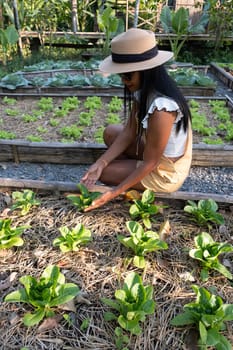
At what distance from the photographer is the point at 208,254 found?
59.4 inches

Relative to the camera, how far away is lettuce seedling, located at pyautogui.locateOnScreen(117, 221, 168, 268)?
4.96 feet

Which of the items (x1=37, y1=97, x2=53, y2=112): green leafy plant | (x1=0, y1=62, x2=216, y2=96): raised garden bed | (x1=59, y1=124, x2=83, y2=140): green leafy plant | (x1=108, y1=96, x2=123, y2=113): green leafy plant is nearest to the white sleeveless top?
(x1=59, y1=124, x2=83, y2=140): green leafy plant

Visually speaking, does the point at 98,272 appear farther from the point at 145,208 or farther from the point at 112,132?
the point at 112,132

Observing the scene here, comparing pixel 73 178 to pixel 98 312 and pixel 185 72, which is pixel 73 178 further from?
pixel 185 72

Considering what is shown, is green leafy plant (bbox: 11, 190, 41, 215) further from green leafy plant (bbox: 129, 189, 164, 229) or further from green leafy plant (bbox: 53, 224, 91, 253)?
green leafy plant (bbox: 129, 189, 164, 229)

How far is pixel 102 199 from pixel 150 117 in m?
0.54

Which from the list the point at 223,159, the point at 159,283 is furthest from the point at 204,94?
the point at 159,283

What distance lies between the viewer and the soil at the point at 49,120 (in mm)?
3814

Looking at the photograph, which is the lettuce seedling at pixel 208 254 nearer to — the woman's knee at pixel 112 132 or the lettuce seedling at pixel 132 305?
the lettuce seedling at pixel 132 305

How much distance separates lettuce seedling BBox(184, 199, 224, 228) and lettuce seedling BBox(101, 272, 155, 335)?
604 mm

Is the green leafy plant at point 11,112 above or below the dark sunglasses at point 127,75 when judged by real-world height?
below

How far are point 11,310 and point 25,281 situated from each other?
15 centimetres

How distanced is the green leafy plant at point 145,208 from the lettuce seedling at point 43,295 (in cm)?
60

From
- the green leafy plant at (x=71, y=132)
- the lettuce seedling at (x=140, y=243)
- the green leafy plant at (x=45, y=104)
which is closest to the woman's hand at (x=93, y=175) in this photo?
the lettuce seedling at (x=140, y=243)
